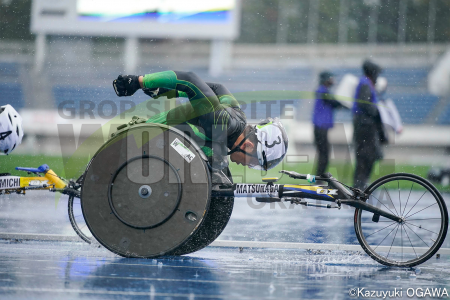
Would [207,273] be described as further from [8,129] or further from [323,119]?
[323,119]

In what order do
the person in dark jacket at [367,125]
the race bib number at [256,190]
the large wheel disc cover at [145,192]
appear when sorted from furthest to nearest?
the person in dark jacket at [367,125] → the race bib number at [256,190] → the large wheel disc cover at [145,192]

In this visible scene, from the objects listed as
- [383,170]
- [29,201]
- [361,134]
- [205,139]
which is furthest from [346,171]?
[205,139]

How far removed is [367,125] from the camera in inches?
313

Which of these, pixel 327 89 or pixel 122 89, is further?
pixel 327 89

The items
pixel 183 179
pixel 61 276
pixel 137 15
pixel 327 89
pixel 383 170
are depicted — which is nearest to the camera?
pixel 61 276

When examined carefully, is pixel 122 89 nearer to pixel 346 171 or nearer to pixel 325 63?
pixel 346 171

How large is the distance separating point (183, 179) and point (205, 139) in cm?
47

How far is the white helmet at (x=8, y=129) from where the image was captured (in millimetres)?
4664


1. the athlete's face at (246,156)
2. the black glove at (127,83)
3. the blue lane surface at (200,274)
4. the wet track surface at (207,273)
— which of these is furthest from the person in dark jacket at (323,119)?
the black glove at (127,83)

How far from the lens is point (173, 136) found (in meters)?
3.83

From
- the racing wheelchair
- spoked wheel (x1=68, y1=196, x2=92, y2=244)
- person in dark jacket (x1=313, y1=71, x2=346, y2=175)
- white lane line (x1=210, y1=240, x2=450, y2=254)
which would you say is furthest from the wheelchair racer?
person in dark jacket (x1=313, y1=71, x2=346, y2=175)

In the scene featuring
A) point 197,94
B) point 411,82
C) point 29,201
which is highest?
point 411,82

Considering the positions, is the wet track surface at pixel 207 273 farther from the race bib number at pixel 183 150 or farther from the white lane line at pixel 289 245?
the race bib number at pixel 183 150

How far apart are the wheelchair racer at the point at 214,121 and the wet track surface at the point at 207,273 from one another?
31.6 inches
